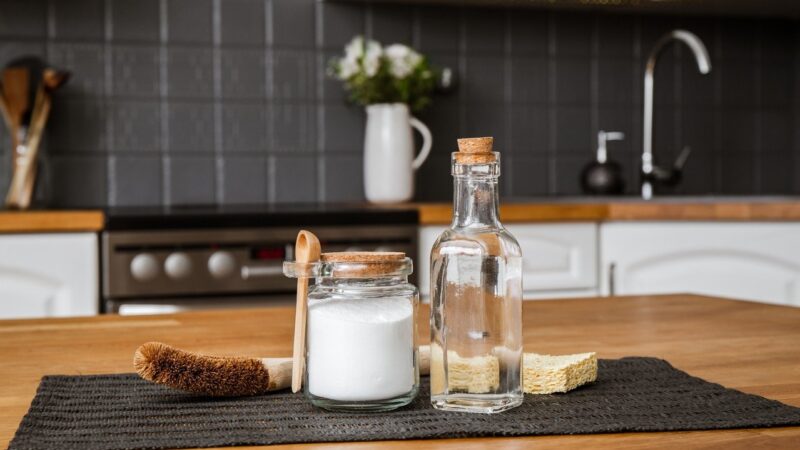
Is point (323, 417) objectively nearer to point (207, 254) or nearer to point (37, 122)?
point (207, 254)

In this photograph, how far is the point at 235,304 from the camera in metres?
2.08

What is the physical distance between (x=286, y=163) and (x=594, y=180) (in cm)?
93

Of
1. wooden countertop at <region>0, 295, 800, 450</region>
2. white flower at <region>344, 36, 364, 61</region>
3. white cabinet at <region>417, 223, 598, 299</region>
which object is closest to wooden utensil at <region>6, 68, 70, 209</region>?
white flower at <region>344, 36, 364, 61</region>

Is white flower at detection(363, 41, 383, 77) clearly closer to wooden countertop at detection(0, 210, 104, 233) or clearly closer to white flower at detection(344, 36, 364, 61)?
white flower at detection(344, 36, 364, 61)

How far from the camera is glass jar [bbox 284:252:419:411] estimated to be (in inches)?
23.7

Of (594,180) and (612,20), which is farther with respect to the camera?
(612,20)

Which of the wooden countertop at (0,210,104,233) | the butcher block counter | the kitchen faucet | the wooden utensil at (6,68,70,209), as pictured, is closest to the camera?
the wooden countertop at (0,210,104,233)

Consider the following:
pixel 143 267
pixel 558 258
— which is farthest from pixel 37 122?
pixel 558 258

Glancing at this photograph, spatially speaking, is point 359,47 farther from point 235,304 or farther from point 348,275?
point 348,275

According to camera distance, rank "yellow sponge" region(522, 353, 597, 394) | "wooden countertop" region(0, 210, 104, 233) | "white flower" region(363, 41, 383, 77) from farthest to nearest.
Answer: "white flower" region(363, 41, 383, 77), "wooden countertop" region(0, 210, 104, 233), "yellow sponge" region(522, 353, 597, 394)

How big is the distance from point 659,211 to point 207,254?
110cm

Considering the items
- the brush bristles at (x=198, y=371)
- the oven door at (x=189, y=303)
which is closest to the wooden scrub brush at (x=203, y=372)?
the brush bristles at (x=198, y=371)

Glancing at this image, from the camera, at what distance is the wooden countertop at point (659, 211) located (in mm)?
2266

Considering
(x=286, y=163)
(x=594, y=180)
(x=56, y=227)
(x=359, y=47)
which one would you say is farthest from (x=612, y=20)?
(x=56, y=227)
